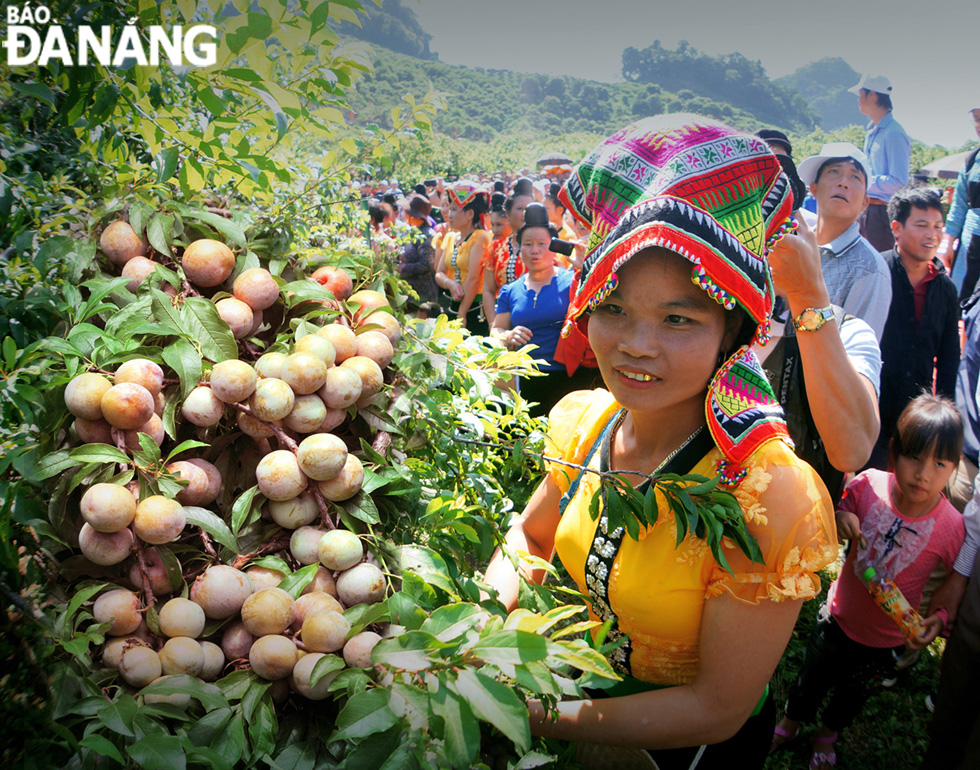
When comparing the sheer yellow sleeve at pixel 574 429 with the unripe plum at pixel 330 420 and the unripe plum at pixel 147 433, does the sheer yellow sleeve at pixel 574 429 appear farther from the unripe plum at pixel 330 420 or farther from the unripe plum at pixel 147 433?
the unripe plum at pixel 147 433

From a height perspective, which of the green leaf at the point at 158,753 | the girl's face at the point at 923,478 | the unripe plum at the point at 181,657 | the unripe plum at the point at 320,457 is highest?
the unripe plum at the point at 320,457

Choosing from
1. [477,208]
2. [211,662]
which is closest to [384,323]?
[211,662]

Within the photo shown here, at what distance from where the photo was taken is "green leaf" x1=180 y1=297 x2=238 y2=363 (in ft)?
3.45

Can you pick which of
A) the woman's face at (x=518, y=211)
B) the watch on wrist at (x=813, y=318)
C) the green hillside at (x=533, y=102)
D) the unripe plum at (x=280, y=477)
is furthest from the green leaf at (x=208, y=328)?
the green hillside at (x=533, y=102)

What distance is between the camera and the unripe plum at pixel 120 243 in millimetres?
1139

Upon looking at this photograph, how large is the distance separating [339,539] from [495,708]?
39cm

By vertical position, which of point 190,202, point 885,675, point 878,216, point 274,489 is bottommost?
point 885,675

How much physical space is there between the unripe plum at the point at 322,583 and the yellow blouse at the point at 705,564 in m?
0.65

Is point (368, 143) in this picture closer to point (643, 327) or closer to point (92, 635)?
point (643, 327)

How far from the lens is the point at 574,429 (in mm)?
1708

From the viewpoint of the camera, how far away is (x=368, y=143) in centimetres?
217

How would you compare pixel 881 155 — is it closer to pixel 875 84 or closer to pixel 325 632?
pixel 875 84

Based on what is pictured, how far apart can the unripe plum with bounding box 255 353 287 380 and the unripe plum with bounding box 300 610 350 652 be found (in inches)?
15.1

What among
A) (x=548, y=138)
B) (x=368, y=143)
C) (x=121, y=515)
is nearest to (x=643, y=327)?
(x=121, y=515)
